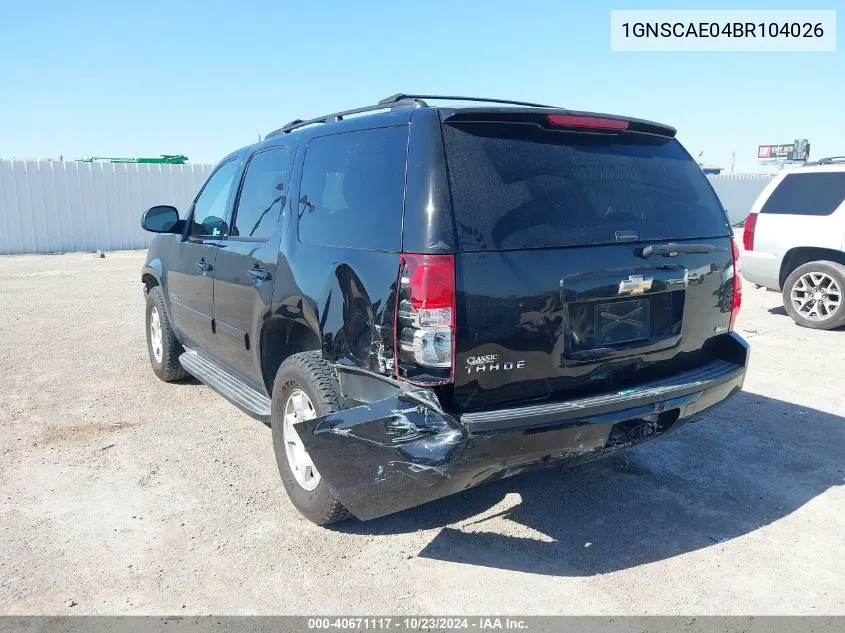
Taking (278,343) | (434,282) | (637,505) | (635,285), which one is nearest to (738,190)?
(637,505)

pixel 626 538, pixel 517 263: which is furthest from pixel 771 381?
pixel 517 263

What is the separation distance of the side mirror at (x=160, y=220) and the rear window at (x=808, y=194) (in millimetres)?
7140

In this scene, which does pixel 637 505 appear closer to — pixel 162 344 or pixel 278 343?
pixel 278 343

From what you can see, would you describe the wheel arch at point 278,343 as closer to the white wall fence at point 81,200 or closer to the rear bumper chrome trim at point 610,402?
the rear bumper chrome trim at point 610,402

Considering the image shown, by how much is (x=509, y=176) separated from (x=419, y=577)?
184cm

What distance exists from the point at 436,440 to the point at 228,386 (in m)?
2.29

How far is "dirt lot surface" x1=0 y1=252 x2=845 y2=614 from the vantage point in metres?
2.89

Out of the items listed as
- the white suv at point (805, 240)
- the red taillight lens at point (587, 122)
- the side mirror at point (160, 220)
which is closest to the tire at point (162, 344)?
the side mirror at point (160, 220)

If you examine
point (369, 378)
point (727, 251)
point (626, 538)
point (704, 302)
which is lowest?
point (626, 538)

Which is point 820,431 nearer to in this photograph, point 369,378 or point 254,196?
point 369,378

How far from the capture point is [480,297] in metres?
2.69

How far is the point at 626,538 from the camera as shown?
3.36 m

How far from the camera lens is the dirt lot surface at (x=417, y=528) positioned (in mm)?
2889

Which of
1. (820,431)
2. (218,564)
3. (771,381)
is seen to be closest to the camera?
(218,564)
